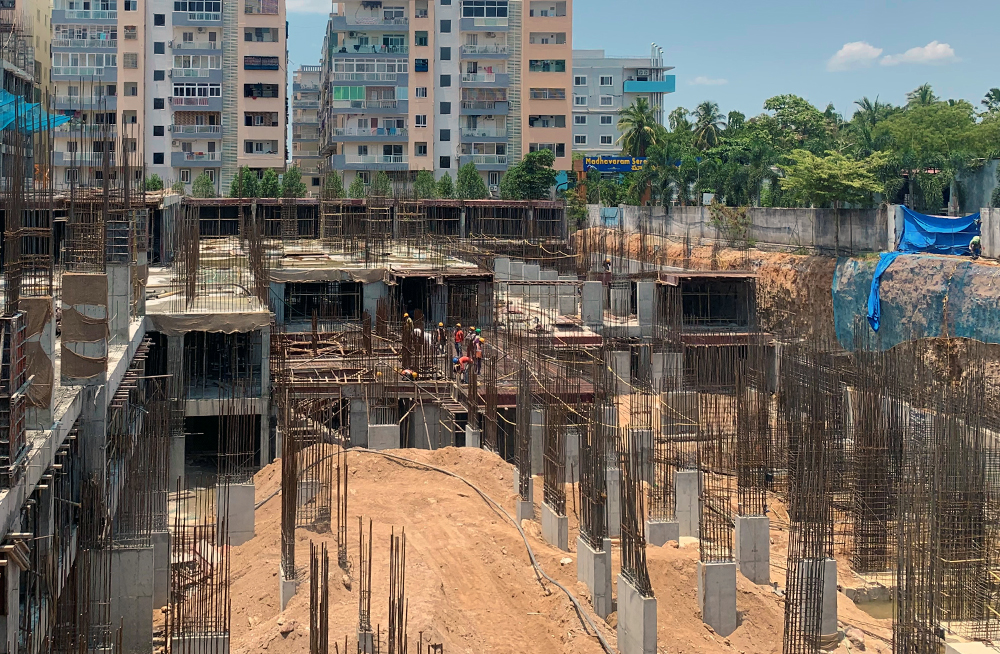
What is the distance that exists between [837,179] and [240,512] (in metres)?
21.6

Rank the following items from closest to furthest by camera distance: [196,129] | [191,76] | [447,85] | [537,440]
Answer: [537,440], [196,129], [191,76], [447,85]

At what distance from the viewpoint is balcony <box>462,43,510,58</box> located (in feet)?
172

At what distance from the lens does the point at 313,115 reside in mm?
66625

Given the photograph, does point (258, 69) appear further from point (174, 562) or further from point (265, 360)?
point (174, 562)

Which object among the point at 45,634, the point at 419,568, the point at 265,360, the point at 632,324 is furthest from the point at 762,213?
the point at 45,634

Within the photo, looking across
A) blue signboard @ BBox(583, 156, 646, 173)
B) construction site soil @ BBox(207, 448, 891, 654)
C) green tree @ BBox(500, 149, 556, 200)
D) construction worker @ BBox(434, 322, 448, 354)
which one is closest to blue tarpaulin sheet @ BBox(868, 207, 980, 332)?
construction worker @ BBox(434, 322, 448, 354)

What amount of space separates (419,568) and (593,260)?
27250 mm

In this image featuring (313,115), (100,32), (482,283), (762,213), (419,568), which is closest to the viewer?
(419,568)

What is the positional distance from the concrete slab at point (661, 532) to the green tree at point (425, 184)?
1214 inches

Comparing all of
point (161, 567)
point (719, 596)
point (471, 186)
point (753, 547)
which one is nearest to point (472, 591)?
point (719, 596)

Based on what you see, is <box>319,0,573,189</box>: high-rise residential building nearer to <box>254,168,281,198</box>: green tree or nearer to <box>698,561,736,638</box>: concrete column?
<box>254,168,281,198</box>: green tree

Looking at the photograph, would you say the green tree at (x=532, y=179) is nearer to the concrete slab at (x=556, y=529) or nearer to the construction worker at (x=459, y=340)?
the construction worker at (x=459, y=340)

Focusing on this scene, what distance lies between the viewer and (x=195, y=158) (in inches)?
2019

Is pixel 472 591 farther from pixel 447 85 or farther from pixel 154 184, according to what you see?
pixel 447 85
